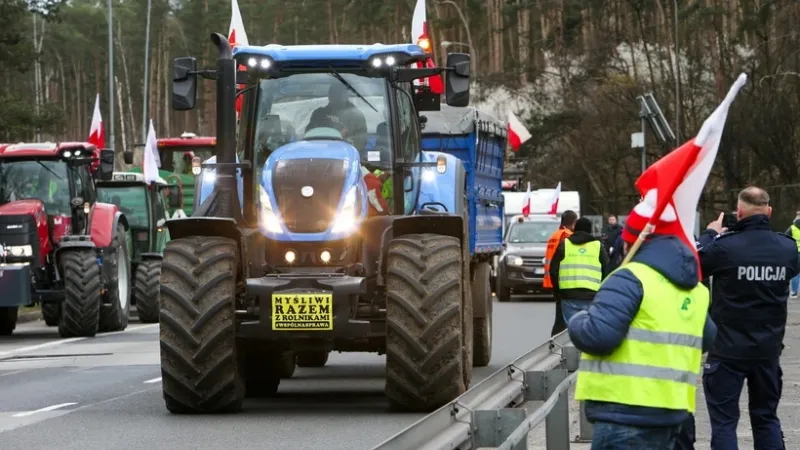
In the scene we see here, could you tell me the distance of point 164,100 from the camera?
406 feet

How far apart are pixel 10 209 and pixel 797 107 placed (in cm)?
3918

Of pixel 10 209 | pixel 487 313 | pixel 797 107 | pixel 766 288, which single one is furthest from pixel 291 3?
pixel 766 288

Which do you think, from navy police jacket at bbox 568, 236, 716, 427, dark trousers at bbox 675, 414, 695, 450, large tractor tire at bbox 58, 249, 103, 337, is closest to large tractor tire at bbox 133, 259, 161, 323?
large tractor tire at bbox 58, 249, 103, 337

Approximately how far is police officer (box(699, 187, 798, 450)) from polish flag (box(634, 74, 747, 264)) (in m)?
3.48

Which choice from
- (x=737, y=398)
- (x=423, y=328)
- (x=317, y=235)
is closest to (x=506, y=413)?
(x=737, y=398)

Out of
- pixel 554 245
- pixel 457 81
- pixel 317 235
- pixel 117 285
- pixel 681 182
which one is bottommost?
pixel 117 285

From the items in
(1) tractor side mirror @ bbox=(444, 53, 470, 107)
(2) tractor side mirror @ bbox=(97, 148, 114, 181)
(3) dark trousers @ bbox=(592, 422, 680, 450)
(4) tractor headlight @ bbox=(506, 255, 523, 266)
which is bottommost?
(4) tractor headlight @ bbox=(506, 255, 523, 266)

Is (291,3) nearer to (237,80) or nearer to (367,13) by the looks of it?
(367,13)

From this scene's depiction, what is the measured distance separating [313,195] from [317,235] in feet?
1.01

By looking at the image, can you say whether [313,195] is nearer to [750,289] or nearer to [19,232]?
[750,289]

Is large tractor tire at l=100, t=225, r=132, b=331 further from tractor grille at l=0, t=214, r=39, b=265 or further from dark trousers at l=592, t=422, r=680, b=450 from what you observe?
dark trousers at l=592, t=422, r=680, b=450

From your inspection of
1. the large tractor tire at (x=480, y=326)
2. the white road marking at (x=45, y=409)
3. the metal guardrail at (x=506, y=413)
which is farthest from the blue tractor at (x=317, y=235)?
the large tractor tire at (x=480, y=326)

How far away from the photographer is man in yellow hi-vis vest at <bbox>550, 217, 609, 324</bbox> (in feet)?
63.3

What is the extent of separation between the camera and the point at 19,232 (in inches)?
1009
